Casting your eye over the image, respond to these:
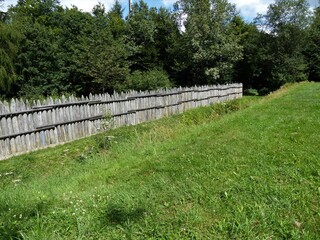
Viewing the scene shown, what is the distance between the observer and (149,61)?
1179 inches

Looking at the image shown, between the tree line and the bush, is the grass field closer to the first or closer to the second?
the tree line

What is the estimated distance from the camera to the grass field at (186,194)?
2660 millimetres

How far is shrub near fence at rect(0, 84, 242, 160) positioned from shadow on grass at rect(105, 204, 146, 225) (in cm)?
542

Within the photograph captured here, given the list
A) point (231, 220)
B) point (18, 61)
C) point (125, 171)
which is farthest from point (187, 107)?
point (18, 61)

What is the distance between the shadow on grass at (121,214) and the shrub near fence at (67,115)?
542 cm

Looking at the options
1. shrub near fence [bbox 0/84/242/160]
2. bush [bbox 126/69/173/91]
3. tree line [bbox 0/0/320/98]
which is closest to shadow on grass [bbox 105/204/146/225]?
shrub near fence [bbox 0/84/242/160]

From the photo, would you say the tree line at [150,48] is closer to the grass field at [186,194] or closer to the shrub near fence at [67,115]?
the shrub near fence at [67,115]

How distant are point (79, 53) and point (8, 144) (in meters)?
16.2

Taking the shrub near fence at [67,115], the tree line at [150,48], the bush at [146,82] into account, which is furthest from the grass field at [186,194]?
the bush at [146,82]

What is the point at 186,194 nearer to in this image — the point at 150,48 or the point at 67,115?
the point at 67,115

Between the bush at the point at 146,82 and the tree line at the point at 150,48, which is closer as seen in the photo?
the tree line at the point at 150,48

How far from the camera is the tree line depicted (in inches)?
814

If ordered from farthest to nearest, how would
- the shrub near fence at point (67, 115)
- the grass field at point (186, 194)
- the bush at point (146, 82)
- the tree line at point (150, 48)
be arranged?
the bush at point (146, 82) → the tree line at point (150, 48) → the shrub near fence at point (67, 115) → the grass field at point (186, 194)

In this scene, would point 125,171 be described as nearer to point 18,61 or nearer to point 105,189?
point 105,189
